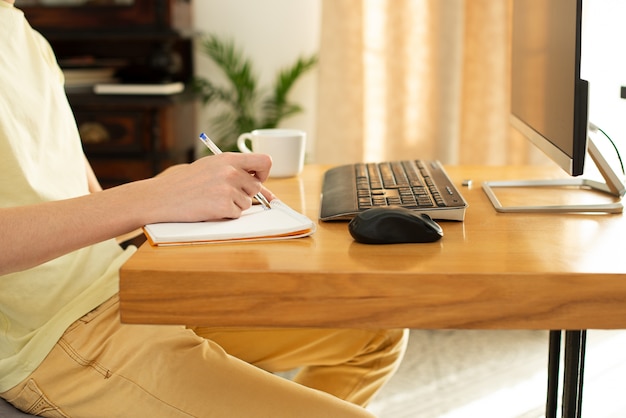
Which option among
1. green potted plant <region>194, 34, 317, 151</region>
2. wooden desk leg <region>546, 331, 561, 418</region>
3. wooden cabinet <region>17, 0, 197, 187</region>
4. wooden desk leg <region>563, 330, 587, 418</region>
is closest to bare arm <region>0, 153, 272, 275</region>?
wooden desk leg <region>563, 330, 587, 418</region>

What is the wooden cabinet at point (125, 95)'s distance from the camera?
279cm

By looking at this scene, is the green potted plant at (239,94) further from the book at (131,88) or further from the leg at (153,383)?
the leg at (153,383)

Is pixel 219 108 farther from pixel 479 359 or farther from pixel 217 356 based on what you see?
pixel 217 356

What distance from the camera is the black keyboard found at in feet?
3.41

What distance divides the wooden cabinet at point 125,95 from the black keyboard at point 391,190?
1546 millimetres

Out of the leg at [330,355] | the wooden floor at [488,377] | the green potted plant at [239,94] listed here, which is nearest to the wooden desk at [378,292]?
the leg at [330,355]

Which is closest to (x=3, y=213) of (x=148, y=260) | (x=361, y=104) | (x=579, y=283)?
(x=148, y=260)

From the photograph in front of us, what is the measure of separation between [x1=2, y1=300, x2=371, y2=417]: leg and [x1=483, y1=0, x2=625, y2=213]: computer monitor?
41 centimetres

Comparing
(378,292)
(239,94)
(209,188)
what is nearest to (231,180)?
(209,188)

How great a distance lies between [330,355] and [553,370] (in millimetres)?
433

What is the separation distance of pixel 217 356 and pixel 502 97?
2.02 m

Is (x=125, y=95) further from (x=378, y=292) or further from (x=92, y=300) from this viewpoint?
(x=378, y=292)

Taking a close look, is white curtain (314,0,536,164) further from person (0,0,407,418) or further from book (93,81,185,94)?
person (0,0,407,418)

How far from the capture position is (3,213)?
913mm
